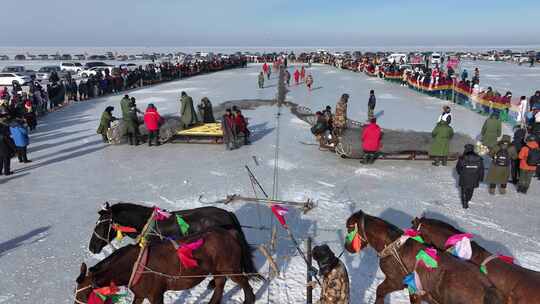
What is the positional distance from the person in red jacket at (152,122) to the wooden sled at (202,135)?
0.59 meters

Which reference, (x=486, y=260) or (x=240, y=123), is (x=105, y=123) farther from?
(x=486, y=260)

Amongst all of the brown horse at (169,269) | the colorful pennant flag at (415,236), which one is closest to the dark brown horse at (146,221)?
the brown horse at (169,269)

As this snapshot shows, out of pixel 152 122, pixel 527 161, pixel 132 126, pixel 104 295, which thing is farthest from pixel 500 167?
pixel 132 126

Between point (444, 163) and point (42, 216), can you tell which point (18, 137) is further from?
point (444, 163)

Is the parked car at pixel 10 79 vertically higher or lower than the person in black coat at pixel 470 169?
higher

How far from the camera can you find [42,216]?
7.47 meters

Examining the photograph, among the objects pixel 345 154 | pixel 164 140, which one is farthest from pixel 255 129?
pixel 345 154

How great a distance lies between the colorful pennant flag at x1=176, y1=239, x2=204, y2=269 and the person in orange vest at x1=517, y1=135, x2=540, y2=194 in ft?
22.9

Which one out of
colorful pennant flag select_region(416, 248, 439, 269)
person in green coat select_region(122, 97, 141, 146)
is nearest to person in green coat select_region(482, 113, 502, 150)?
colorful pennant flag select_region(416, 248, 439, 269)

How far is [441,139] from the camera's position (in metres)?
9.91

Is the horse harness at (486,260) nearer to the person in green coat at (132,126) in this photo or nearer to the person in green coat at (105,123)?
the person in green coat at (132,126)

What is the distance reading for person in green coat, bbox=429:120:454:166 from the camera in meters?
9.77

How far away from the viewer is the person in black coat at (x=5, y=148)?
9.49m

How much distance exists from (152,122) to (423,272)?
982cm
